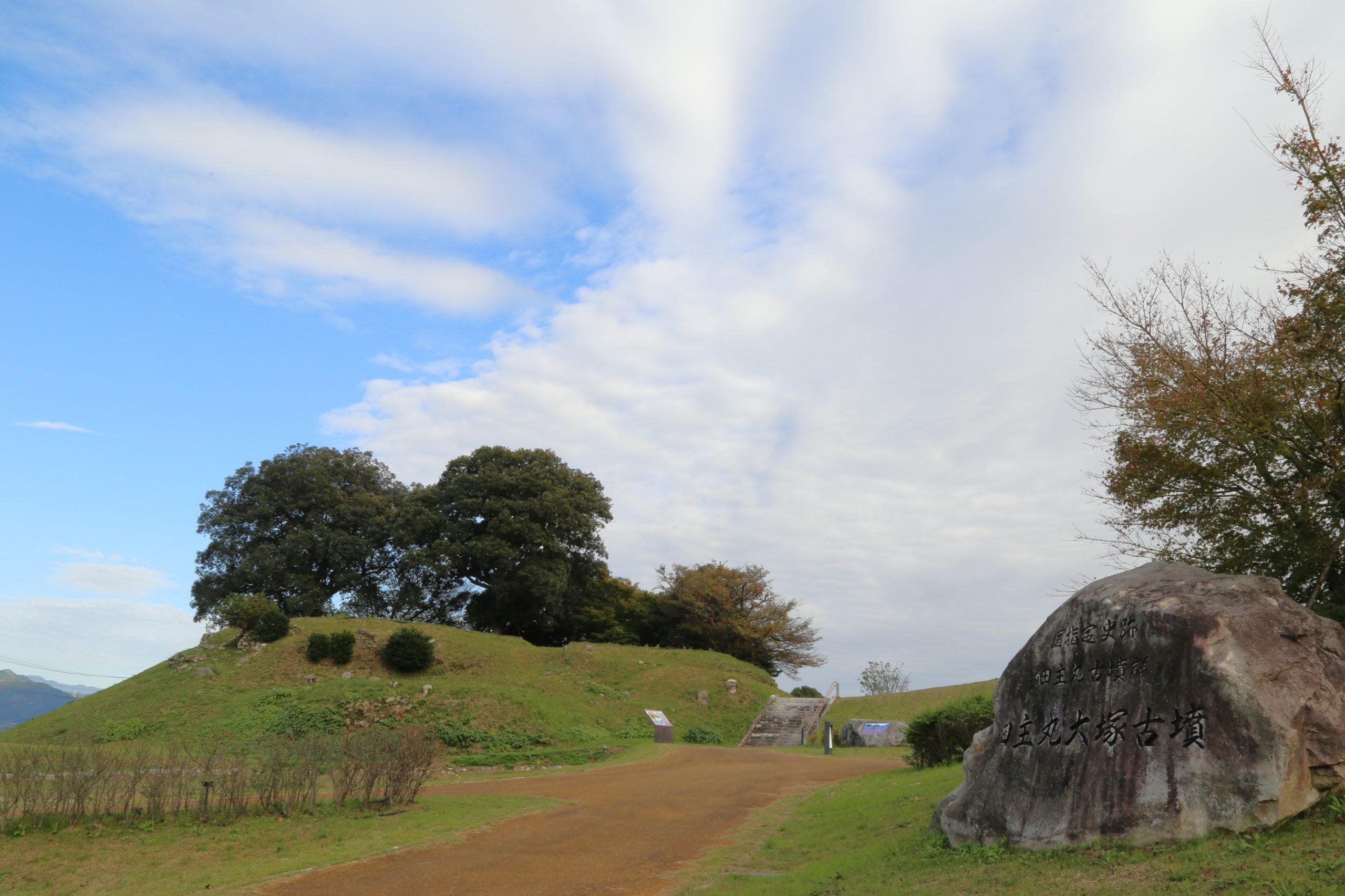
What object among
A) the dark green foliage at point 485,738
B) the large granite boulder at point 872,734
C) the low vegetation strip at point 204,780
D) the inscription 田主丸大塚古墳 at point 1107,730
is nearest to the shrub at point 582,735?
the dark green foliage at point 485,738

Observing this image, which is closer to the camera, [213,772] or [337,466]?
[213,772]

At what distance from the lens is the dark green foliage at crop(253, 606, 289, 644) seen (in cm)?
2844

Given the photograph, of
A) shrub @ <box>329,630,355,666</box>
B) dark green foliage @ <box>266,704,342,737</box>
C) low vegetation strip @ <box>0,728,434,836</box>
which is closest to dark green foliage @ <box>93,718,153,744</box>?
dark green foliage @ <box>266,704,342,737</box>

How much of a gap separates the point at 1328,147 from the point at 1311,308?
1.92 m

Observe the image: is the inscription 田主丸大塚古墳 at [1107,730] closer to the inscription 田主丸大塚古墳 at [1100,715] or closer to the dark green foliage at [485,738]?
the inscription 田主丸大塚古墳 at [1100,715]

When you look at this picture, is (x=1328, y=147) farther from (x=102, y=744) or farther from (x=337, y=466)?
(x=337, y=466)

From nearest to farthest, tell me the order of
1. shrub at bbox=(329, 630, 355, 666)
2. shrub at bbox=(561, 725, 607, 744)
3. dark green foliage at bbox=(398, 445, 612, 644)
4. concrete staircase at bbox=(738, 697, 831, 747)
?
shrub at bbox=(561, 725, 607, 744) → shrub at bbox=(329, 630, 355, 666) → concrete staircase at bbox=(738, 697, 831, 747) → dark green foliage at bbox=(398, 445, 612, 644)

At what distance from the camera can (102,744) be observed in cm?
2144

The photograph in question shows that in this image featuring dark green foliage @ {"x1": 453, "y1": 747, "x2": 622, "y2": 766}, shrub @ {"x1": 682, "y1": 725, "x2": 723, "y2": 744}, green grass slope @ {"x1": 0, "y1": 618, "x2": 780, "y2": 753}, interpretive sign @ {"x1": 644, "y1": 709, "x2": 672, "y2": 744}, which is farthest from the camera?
shrub @ {"x1": 682, "y1": 725, "x2": 723, "y2": 744}

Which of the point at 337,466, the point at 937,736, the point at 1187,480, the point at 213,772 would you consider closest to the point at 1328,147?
the point at 1187,480

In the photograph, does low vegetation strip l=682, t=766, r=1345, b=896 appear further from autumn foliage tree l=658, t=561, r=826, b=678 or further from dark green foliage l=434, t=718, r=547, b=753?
autumn foliage tree l=658, t=561, r=826, b=678

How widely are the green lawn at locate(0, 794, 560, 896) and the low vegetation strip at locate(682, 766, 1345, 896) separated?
502 cm

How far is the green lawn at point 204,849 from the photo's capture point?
30.1 feet

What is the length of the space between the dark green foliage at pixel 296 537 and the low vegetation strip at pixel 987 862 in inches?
1453
